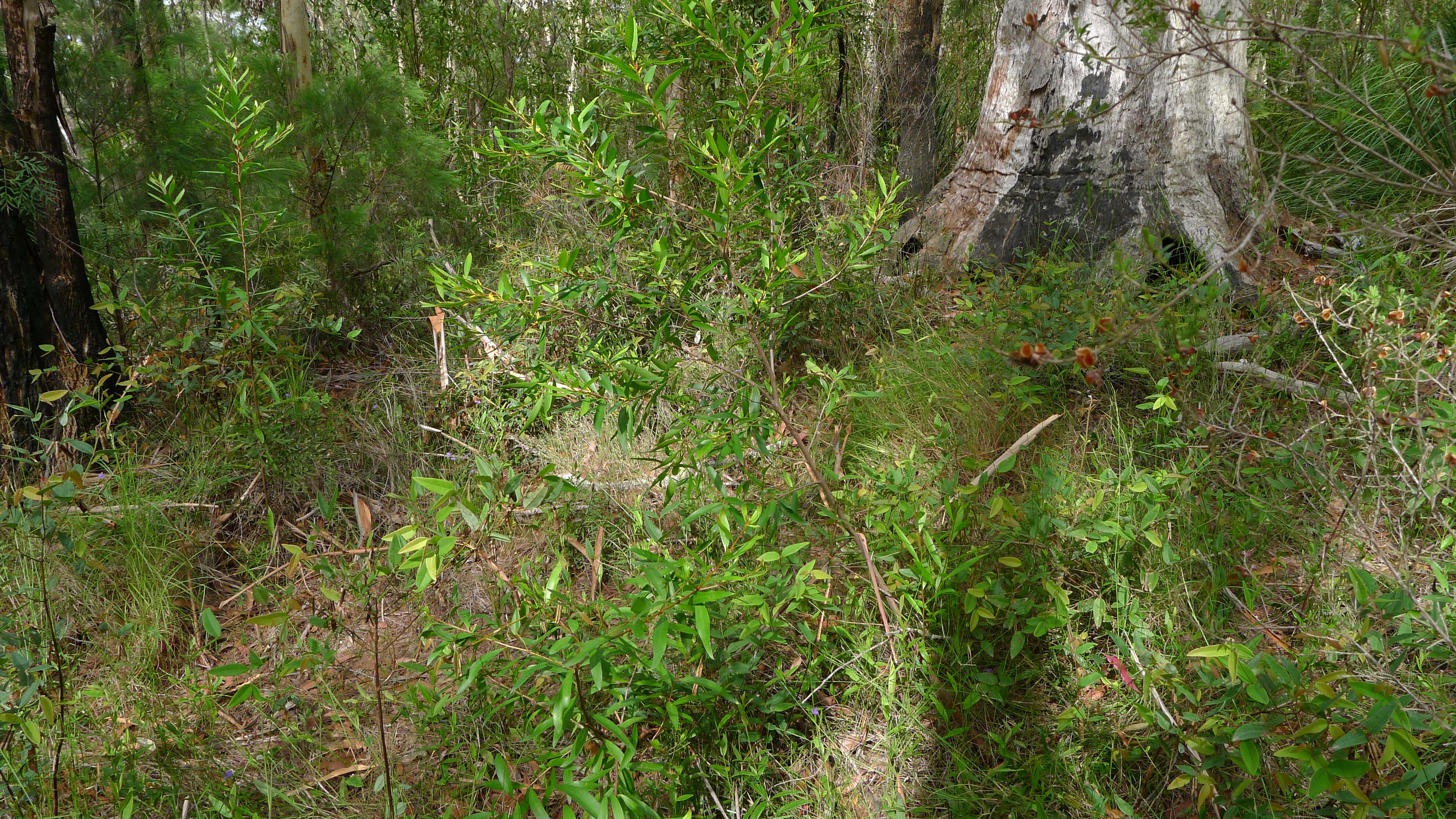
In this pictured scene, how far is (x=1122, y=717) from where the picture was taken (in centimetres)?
179

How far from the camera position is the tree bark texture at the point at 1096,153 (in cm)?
335

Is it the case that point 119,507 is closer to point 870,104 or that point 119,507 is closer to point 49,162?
point 49,162

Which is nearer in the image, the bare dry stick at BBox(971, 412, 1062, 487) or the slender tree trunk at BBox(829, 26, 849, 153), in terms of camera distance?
the bare dry stick at BBox(971, 412, 1062, 487)

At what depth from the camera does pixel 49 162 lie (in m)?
2.97

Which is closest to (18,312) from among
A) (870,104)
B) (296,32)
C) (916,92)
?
(296,32)

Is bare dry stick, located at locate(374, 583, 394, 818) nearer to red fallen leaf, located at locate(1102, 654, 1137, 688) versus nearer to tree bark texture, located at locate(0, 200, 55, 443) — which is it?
red fallen leaf, located at locate(1102, 654, 1137, 688)

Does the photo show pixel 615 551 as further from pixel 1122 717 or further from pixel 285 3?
pixel 285 3

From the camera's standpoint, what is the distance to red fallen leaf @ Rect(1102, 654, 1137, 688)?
5.90ft

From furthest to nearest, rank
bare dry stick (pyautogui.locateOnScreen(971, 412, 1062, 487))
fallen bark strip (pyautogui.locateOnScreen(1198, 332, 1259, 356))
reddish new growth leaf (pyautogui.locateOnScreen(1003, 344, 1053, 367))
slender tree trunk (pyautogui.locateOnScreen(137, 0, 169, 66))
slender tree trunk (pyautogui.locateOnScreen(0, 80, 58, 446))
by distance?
slender tree trunk (pyautogui.locateOnScreen(137, 0, 169, 66)), slender tree trunk (pyautogui.locateOnScreen(0, 80, 58, 446)), fallen bark strip (pyautogui.locateOnScreen(1198, 332, 1259, 356)), bare dry stick (pyautogui.locateOnScreen(971, 412, 1062, 487)), reddish new growth leaf (pyautogui.locateOnScreen(1003, 344, 1053, 367))

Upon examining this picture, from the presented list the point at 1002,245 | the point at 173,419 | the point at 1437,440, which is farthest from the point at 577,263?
the point at 1437,440

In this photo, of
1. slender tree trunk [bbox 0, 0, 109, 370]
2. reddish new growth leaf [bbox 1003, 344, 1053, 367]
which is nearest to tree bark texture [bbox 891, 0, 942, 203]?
reddish new growth leaf [bbox 1003, 344, 1053, 367]

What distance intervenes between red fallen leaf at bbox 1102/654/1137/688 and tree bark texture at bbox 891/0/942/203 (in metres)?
3.06

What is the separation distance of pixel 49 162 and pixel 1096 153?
13.5 feet

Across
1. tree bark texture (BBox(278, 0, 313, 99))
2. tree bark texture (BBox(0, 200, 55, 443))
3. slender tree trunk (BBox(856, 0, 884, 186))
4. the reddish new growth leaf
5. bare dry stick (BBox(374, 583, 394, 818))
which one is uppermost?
tree bark texture (BBox(278, 0, 313, 99))
